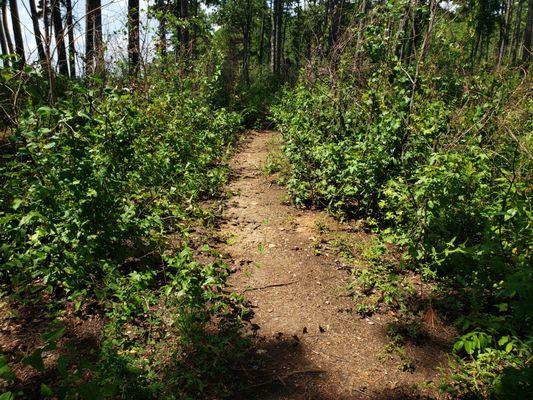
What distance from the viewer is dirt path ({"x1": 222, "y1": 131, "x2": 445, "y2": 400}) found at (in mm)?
2719

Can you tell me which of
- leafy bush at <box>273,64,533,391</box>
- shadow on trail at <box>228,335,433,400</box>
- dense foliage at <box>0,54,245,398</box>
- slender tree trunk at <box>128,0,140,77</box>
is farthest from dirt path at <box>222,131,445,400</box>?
slender tree trunk at <box>128,0,140,77</box>

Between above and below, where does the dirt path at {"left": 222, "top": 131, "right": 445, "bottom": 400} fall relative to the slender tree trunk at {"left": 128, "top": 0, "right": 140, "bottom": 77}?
below

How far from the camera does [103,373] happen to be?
2514 mm

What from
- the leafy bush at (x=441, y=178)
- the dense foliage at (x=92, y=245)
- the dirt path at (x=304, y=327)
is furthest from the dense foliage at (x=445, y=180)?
the dense foliage at (x=92, y=245)

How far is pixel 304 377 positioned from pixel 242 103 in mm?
12425

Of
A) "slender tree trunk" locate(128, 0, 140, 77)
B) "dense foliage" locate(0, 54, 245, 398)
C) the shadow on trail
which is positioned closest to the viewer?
the shadow on trail

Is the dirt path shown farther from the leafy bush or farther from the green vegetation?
the leafy bush

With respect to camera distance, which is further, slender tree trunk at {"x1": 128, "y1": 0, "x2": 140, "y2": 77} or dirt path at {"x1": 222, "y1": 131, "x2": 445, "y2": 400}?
slender tree trunk at {"x1": 128, "y1": 0, "x2": 140, "y2": 77}

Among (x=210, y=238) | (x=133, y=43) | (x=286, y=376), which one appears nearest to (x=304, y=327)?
(x=286, y=376)

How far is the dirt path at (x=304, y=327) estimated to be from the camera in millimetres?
2719

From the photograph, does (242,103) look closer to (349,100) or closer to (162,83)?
(162,83)

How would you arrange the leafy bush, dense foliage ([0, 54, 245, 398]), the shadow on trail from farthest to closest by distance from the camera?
dense foliage ([0, 54, 245, 398]), the leafy bush, the shadow on trail

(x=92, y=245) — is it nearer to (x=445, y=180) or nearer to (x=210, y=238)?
(x=210, y=238)

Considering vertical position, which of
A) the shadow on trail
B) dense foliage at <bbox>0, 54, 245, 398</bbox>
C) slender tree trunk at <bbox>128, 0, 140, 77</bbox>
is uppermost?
slender tree trunk at <bbox>128, 0, 140, 77</bbox>
